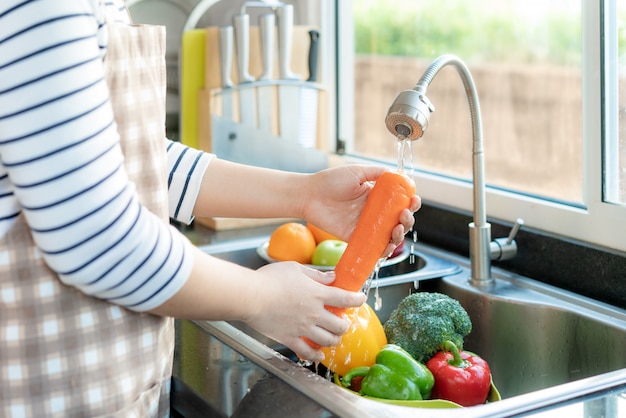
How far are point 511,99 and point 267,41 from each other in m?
2.21

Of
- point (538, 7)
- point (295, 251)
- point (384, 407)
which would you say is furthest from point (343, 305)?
point (538, 7)

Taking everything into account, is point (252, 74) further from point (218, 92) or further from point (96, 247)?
point (96, 247)

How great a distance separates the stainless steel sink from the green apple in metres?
0.12

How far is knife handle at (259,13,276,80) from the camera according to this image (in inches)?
79.6

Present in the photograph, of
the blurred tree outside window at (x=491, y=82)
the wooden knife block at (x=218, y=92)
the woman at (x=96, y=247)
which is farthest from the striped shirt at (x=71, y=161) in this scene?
the wooden knife block at (x=218, y=92)

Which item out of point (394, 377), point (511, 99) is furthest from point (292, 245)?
point (511, 99)

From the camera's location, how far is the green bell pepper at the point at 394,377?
105cm

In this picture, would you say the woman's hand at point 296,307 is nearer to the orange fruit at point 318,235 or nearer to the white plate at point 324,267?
the white plate at point 324,267

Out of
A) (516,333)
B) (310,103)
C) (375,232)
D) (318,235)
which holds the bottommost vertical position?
(516,333)

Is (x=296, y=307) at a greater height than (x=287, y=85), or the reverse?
(x=287, y=85)

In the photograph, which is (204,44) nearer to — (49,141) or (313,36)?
(313,36)

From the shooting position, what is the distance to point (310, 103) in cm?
213

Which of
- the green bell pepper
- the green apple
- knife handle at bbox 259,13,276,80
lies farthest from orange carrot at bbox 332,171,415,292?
knife handle at bbox 259,13,276,80

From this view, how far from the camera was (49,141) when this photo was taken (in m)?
0.73
